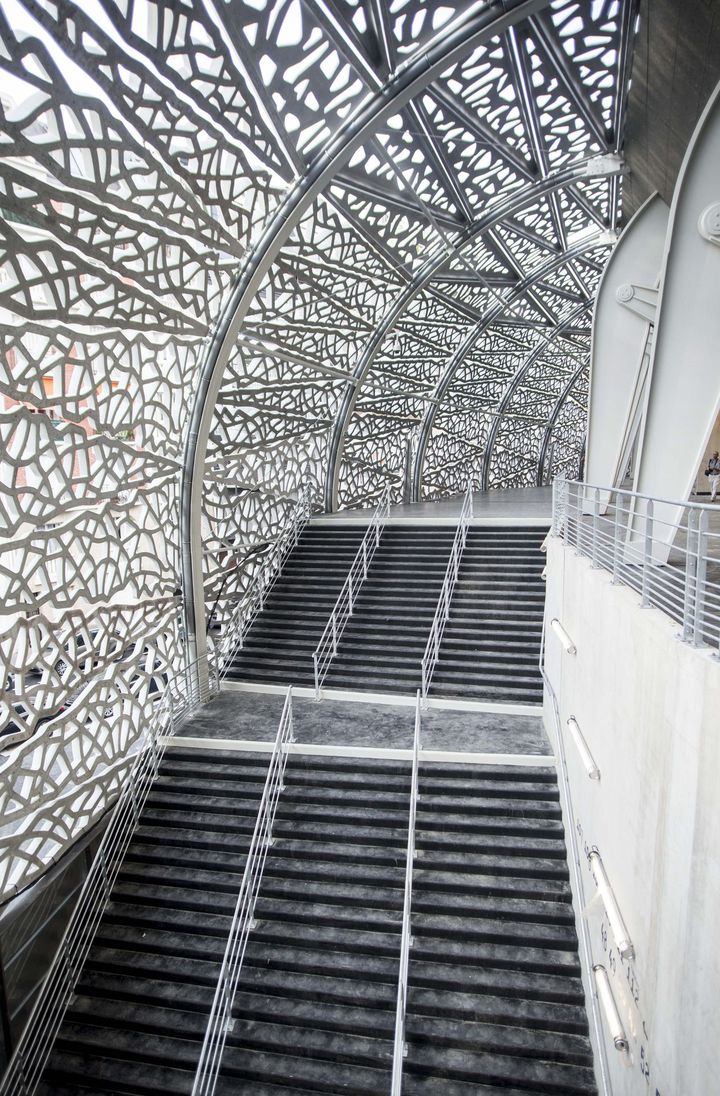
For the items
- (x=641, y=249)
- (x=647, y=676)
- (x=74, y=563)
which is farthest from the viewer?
(x=641, y=249)

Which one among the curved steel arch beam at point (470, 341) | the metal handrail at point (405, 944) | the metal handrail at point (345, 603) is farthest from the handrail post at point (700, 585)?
the curved steel arch beam at point (470, 341)

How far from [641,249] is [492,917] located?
10.7 meters

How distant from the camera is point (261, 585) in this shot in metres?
13.8

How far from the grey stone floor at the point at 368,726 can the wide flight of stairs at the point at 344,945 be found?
52 centimetres

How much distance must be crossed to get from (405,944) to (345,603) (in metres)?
7.61

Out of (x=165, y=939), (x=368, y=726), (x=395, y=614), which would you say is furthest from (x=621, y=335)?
(x=165, y=939)

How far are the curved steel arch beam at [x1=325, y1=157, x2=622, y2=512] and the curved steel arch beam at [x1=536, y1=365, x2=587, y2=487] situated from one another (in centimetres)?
1919

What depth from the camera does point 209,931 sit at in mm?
7641

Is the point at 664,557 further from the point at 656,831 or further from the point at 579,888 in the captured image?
the point at 656,831

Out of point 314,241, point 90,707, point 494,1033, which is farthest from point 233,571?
point 494,1033

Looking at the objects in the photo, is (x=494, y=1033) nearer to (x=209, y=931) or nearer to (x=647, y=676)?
(x=209, y=931)

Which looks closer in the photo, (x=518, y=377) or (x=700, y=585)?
(x=700, y=585)

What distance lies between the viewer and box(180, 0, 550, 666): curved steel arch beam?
859cm

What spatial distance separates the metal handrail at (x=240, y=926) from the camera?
632cm
